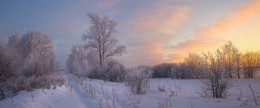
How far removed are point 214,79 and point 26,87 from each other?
773 cm

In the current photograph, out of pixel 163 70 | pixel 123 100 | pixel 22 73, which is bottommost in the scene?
pixel 123 100

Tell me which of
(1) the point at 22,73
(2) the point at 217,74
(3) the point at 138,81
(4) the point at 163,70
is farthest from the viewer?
(4) the point at 163,70

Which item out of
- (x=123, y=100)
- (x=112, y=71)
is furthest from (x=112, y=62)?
(x=123, y=100)

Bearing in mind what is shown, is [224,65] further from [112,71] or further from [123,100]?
[112,71]

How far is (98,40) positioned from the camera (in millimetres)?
18547

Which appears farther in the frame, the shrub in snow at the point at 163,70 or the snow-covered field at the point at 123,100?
the shrub in snow at the point at 163,70

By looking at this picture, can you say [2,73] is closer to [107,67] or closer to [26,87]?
[26,87]

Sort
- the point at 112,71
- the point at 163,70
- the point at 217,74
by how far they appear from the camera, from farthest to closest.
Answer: the point at 163,70
the point at 112,71
the point at 217,74

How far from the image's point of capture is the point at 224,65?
4426 mm

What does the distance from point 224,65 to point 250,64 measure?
11.3 m

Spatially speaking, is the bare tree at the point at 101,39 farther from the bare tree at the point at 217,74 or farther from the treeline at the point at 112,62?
the bare tree at the point at 217,74

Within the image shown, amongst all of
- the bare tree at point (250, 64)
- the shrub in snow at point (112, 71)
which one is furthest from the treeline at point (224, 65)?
the shrub in snow at point (112, 71)

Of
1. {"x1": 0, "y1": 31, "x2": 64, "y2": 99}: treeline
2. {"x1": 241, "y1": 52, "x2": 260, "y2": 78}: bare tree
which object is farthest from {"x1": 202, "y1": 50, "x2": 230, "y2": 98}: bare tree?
→ {"x1": 241, "y1": 52, "x2": 260, "y2": 78}: bare tree

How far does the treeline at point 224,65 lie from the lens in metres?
4.57
